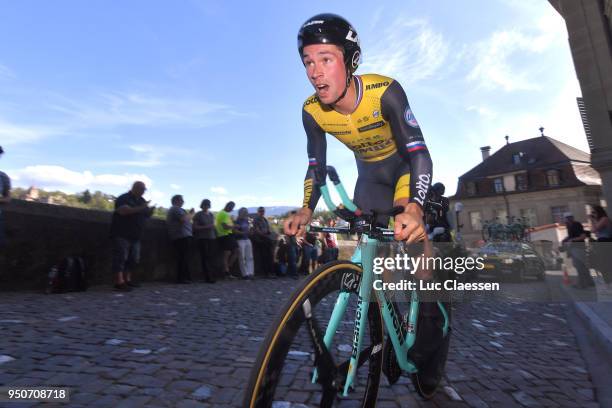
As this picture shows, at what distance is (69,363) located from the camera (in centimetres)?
278

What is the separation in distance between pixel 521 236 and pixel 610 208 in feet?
86.2

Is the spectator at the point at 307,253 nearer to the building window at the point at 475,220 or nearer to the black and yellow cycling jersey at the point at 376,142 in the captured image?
the black and yellow cycling jersey at the point at 376,142

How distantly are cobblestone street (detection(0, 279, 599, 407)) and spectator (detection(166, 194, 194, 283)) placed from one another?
9.80ft

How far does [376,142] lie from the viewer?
2.38 m

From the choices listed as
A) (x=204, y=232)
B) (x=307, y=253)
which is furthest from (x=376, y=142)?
(x=307, y=253)

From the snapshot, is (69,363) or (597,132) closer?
(69,363)

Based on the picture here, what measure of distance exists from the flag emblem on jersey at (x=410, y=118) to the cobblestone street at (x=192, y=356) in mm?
1561

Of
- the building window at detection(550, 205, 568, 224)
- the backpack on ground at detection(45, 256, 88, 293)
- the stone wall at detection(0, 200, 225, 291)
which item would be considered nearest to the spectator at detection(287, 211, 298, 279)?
the stone wall at detection(0, 200, 225, 291)

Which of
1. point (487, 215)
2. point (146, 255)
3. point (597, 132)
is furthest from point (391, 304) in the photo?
point (487, 215)

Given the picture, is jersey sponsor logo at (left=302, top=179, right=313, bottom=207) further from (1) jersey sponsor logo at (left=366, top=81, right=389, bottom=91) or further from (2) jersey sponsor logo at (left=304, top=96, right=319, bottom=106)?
(1) jersey sponsor logo at (left=366, top=81, right=389, bottom=91)

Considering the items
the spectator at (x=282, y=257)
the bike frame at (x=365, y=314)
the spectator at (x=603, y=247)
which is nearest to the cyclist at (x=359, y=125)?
the bike frame at (x=365, y=314)

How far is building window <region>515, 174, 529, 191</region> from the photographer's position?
153ft

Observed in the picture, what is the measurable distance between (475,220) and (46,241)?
5251cm

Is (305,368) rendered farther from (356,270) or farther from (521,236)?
(521,236)
